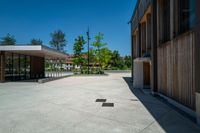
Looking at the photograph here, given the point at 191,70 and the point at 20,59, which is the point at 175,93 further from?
the point at 20,59

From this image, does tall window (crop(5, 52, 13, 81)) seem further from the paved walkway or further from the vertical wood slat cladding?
the vertical wood slat cladding

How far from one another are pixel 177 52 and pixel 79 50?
35.4 m

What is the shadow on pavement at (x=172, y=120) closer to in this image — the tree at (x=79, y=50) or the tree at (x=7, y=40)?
the tree at (x=79, y=50)

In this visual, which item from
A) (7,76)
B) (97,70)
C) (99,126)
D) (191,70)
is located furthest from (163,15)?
(97,70)

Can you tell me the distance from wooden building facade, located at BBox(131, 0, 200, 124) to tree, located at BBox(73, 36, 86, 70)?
31.3 metres

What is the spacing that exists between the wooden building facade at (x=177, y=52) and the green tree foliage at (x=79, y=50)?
31.3 meters

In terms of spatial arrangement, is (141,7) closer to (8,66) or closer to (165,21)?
(165,21)

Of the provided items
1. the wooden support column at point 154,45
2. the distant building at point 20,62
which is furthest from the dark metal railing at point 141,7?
the distant building at point 20,62

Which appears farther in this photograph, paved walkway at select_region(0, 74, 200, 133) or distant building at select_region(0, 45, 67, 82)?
distant building at select_region(0, 45, 67, 82)

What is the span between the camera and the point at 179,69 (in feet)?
23.7

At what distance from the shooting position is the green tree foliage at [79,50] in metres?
41.3

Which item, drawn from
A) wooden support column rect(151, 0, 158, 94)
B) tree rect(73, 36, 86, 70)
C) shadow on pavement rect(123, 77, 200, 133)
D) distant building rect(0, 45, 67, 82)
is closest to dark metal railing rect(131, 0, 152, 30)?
wooden support column rect(151, 0, 158, 94)

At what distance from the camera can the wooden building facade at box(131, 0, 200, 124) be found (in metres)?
5.83

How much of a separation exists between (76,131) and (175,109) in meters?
4.22
